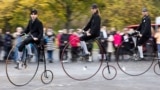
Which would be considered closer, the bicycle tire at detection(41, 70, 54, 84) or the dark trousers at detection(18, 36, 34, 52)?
the dark trousers at detection(18, 36, 34, 52)

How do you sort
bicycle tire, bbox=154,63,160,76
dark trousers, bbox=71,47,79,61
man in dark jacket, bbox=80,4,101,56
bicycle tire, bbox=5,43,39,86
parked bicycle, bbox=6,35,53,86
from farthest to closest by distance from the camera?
dark trousers, bbox=71,47,79,61, bicycle tire, bbox=154,63,160,76, man in dark jacket, bbox=80,4,101,56, bicycle tire, bbox=5,43,39,86, parked bicycle, bbox=6,35,53,86

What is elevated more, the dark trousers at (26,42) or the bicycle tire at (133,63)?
the dark trousers at (26,42)

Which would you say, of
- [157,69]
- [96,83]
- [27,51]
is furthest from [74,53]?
[27,51]

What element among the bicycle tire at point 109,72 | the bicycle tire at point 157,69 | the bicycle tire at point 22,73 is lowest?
the bicycle tire at point 157,69

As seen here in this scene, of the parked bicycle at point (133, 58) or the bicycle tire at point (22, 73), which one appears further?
the parked bicycle at point (133, 58)

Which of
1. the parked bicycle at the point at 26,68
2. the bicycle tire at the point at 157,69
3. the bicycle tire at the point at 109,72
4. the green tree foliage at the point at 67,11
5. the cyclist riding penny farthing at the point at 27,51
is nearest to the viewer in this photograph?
the cyclist riding penny farthing at the point at 27,51

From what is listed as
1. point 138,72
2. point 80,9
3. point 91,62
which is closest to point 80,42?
point 91,62

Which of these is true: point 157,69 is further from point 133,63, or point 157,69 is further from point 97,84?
point 97,84

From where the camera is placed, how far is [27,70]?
12.1m

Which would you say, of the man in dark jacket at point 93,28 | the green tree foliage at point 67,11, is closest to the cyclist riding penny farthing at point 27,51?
Answer: the man in dark jacket at point 93,28

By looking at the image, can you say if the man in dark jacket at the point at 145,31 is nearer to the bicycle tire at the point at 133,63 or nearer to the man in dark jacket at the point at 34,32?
the bicycle tire at the point at 133,63

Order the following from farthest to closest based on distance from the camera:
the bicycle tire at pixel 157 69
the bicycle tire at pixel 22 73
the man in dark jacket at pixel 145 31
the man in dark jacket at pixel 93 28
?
the bicycle tire at pixel 157 69, the man in dark jacket at pixel 145 31, the man in dark jacket at pixel 93 28, the bicycle tire at pixel 22 73

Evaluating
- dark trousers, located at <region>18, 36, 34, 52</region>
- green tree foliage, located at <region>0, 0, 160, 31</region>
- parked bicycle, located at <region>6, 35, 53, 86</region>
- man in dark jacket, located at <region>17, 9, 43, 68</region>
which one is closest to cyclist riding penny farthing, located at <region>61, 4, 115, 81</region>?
parked bicycle, located at <region>6, 35, 53, 86</region>

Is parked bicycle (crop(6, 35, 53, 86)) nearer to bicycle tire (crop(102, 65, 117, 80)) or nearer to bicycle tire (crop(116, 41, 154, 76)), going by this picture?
bicycle tire (crop(102, 65, 117, 80))
